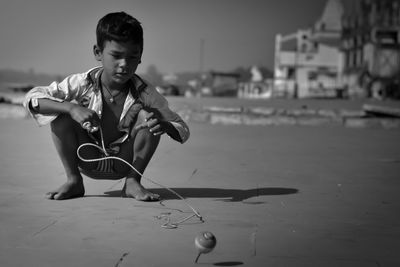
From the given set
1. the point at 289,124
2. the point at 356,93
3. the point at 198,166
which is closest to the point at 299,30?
the point at 356,93

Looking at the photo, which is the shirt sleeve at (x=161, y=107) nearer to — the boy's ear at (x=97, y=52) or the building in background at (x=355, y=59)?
the boy's ear at (x=97, y=52)

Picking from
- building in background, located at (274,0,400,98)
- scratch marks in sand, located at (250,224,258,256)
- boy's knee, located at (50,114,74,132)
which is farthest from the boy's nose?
building in background, located at (274,0,400,98)

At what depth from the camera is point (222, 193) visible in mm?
4621

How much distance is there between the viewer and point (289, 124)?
13.0 metres

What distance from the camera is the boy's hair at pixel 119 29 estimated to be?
13.0ft

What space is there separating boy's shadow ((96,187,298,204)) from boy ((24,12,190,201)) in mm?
260

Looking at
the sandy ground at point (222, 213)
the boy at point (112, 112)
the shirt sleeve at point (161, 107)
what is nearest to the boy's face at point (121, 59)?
the boy at point (112, 112)

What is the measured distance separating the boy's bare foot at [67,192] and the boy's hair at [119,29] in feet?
2.94

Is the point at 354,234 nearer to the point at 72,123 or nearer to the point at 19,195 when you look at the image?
the point at 72,123

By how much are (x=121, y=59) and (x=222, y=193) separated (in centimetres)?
124

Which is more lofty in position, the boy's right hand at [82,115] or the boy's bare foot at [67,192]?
the boy's right hand at [82,115]

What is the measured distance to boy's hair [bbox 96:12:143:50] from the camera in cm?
397

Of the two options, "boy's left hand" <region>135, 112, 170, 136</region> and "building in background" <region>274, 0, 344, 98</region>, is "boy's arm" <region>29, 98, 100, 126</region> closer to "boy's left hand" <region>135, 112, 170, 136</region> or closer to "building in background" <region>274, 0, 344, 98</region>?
"boy's left hand" <region>135, 112, 170, 136</region>

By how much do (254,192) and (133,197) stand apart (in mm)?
936
